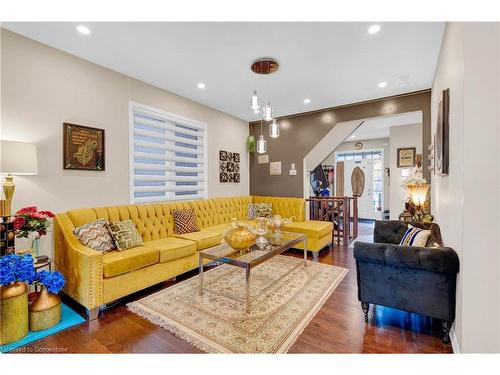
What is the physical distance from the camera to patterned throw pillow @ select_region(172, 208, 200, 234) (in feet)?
12.0

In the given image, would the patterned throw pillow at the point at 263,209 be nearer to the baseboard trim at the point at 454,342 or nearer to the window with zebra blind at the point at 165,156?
the window with zebra blind at the point at 165,156

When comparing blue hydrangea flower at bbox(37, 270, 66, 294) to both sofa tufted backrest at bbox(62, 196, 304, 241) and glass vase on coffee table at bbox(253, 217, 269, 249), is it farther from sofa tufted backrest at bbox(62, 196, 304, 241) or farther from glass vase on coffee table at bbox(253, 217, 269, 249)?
glass vase on coffee table at bbox(253, 217, 269, 249)

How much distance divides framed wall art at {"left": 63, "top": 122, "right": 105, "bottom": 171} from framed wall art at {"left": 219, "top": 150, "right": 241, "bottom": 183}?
7.78 feet

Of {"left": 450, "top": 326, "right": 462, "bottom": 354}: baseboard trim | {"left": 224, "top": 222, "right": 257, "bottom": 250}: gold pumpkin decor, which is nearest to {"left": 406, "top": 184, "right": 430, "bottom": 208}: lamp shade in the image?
{"left": 450, "top": 326, "right": 462, "bottom": 354}: baseboard trim

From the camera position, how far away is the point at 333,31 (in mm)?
2408

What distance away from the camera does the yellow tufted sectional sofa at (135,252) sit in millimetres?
2283

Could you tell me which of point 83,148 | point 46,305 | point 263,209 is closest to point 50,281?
point 46,305

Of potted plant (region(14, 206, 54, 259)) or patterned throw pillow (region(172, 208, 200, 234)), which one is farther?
patterned throw pillow (region(172, 208, 200, 234))

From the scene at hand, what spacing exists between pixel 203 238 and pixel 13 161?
2.16 m
